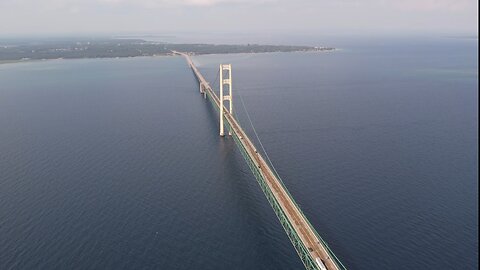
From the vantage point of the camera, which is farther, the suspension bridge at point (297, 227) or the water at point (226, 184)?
the water at point (226, 184)

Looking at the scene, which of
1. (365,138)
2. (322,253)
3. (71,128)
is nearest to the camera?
(322,253)

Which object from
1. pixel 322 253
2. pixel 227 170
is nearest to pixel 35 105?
pixel 227 170

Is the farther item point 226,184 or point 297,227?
point 226,184

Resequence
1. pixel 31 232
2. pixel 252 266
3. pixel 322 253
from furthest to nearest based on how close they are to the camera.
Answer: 1. pixel 31 232
2. pixel 252 266
3. pixel 322 253

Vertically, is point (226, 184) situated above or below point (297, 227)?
below

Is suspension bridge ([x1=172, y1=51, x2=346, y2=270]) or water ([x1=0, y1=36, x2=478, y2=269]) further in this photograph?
water ([x1=0, y1=36, x2=478, y2=269])

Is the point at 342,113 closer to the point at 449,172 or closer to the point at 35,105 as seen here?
the point at 449,172

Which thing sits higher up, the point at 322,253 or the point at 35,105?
the point at 322,253

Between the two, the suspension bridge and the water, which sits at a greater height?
the suspension bridge
